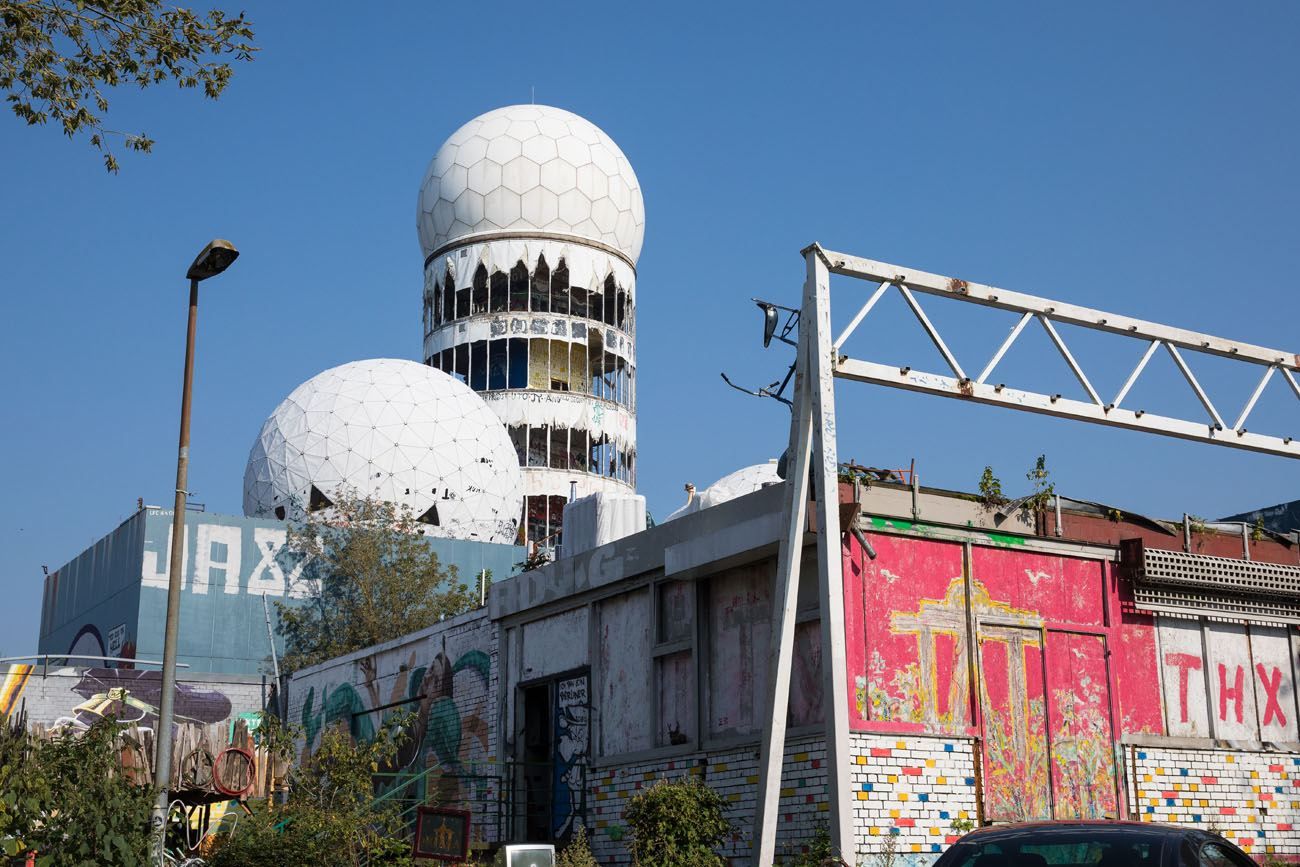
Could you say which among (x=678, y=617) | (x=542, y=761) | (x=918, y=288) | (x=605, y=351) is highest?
(x=605, y=351)

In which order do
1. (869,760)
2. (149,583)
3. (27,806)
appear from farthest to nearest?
(149,583), (869,760), (27,806)

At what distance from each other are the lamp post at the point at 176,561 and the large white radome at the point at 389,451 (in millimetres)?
31925

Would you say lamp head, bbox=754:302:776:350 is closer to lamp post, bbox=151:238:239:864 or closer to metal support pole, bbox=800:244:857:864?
metal support pole, bbox=800:244:857:864

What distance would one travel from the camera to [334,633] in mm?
42500

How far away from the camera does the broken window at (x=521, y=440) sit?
58.1 meters

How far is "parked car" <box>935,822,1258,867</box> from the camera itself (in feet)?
27.0

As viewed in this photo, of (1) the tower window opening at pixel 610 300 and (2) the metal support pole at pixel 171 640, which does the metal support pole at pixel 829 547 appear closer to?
(2) the metal support pole at pixel 171 640

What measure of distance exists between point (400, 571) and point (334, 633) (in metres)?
2.51

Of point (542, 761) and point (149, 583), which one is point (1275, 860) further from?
point (149, 583)

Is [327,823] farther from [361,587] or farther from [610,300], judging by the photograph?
[610,300]

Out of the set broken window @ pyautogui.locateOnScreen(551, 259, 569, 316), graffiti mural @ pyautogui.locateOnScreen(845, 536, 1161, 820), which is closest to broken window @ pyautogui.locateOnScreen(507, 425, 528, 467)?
broken window @ pyautogui.locateOnScreen(551, 259, 569, 316)

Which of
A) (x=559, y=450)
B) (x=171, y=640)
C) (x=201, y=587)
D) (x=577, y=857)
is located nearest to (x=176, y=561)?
(x=171, y=640)

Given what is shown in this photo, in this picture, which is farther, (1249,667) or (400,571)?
(400,571)

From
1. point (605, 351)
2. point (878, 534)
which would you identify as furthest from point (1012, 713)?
point (605, 351)
